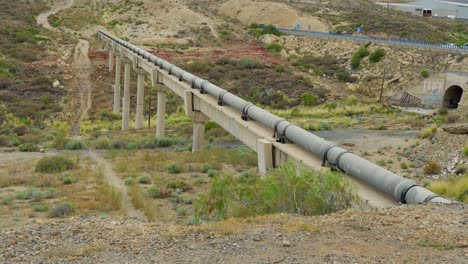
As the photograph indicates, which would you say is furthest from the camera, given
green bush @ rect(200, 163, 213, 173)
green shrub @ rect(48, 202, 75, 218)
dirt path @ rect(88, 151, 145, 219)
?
green bush @ rect(200, 163, 213, 173)

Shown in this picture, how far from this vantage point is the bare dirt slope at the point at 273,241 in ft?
27.8

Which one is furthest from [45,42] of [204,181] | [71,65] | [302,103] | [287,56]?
[204,181]

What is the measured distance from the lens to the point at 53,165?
2545 centimetres

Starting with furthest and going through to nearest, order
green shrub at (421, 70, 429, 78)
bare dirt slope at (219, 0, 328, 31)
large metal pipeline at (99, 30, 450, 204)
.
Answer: bare dirt slope at (219, 0, 328, 31), green shrub at (421, 70, 429, 78), large metal pipeline at (99, 30, 450, 204)

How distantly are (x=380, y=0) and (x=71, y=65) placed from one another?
13711cm

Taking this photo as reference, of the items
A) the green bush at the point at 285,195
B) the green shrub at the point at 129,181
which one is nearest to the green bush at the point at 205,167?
the green shrub at the point at 129,181

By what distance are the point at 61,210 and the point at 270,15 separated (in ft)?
322

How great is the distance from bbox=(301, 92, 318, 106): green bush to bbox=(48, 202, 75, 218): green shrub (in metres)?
44.1

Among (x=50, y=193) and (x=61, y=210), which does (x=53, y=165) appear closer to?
(x=50, y=193)

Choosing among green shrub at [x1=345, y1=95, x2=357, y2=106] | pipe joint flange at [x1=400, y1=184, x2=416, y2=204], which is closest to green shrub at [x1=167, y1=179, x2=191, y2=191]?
pipe joint flange at [x1=400, y1=184, x2=416, y2=204]

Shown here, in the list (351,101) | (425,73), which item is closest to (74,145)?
(351,101)

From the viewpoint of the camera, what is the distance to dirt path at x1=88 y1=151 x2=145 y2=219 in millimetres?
17781

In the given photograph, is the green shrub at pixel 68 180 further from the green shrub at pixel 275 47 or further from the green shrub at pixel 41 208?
the green shrub at pixel 275 47

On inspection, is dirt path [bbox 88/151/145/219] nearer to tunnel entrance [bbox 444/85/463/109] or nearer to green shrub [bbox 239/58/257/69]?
green shrub [bbox 239/58/257/69]
